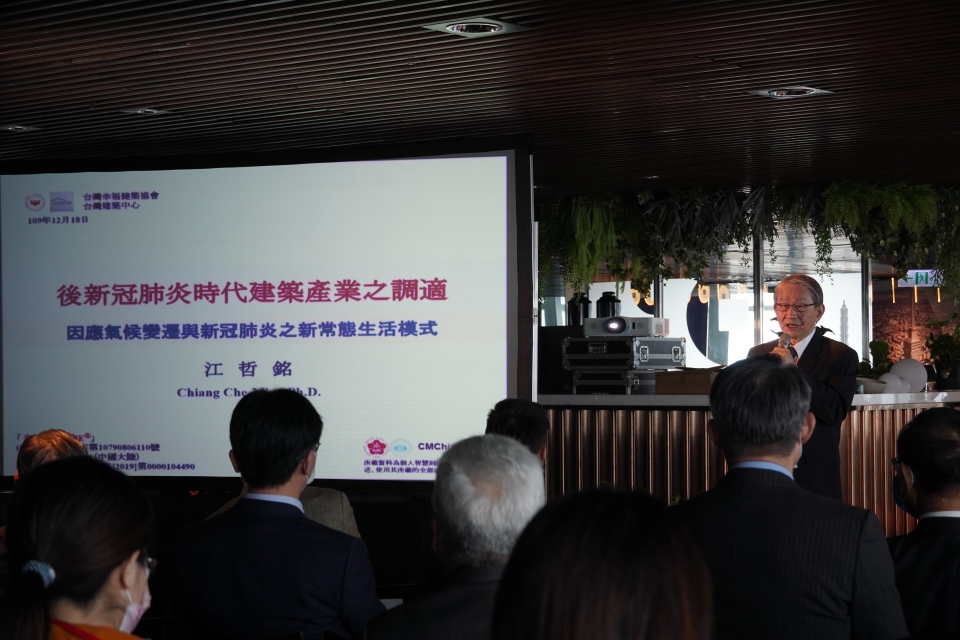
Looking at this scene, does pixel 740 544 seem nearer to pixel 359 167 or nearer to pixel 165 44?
pixel 165 44

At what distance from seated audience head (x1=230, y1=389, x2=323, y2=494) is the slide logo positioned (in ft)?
10.3

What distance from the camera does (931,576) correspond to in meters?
2.15

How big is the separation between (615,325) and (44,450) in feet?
15.0

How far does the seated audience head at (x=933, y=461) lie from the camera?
2.24 meters

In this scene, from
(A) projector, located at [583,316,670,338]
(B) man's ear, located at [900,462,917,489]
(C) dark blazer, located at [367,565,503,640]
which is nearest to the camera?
(C) dark blazer, located at [367,565,503,640]

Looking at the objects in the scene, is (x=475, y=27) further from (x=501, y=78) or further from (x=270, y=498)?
(x=270, y=498)

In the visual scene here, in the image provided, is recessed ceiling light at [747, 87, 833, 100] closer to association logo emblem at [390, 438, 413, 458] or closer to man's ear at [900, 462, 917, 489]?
association logo emblem at [390, 438, 413, 458]

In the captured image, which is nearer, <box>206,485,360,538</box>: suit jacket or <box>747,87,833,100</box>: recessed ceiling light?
<box>206,485,360,538</box>: suit jacket

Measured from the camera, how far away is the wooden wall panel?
6.27 metres

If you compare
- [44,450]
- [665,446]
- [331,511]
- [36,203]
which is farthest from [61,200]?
[665,446]

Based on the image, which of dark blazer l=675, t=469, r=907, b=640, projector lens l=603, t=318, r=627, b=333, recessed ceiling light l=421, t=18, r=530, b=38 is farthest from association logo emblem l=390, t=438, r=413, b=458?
dark blazer l=675, t=469, r=907, b=640

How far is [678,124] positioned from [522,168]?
90 cm

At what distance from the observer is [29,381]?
5.16 meters

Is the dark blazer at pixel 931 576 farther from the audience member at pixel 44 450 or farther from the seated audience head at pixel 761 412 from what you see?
the audience member at pixel 44 450
